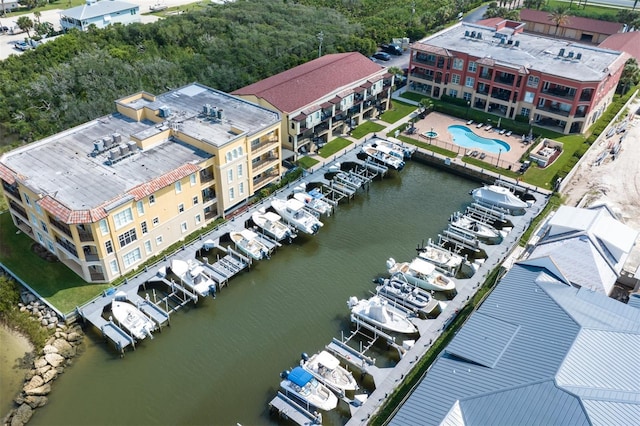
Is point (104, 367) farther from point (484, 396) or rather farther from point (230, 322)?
point (484, 396)

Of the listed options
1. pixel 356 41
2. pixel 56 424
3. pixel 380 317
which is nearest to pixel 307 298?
pixel 380 317

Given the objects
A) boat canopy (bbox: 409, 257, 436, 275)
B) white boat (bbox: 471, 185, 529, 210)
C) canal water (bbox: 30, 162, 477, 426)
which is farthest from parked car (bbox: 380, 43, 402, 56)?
boat canopy (bbox: 409, 257, 436, 275)

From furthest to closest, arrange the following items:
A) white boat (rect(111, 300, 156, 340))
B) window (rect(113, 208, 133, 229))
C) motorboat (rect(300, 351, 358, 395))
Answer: window (rect(113, 208, 133, 229)) < white boat (rect(111, 300, 156, 340)) < motorboat (rect(300, 351, 358, 395))

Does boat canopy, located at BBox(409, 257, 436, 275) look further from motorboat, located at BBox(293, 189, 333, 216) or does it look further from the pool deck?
the pool deck

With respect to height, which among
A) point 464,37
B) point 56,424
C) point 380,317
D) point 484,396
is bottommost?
point 56,424

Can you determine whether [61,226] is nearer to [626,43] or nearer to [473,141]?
[473,141]
